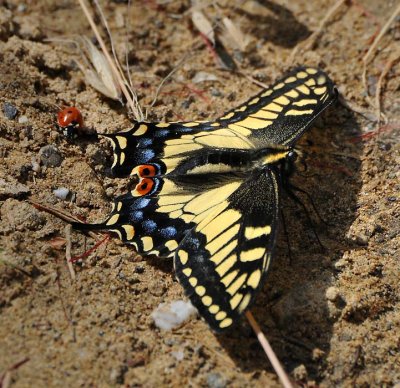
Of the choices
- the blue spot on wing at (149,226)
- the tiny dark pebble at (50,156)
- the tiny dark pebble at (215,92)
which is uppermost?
the tiny dark pebble at (215,92)

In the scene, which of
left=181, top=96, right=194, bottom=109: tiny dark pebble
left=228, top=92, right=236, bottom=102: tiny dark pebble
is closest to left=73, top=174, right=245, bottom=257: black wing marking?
left=181, top=96, right=194, bottom=109: tiny dark pebble

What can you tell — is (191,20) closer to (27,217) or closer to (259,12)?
(259,12)

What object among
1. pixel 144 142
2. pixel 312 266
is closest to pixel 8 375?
pixel 144 142

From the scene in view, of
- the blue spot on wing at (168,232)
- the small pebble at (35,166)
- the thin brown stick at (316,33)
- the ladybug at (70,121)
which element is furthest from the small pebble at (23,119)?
the thin brown stick at (316,33)

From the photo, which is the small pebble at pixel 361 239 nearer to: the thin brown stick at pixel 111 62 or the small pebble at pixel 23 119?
the thin brown stick at pixel 111 62

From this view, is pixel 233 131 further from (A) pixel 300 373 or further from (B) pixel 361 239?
(A) pixel 300 373

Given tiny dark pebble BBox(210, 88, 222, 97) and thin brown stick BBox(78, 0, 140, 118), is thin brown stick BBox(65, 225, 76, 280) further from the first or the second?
tiny dark pebble BBox(210, 88, 222, 97)

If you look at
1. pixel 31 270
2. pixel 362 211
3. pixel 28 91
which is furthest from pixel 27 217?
pixel 362 211
